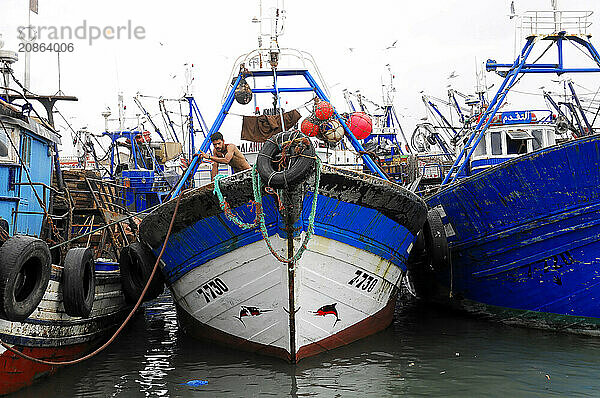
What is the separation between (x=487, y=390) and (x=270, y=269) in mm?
2978

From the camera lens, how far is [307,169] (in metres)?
6.96

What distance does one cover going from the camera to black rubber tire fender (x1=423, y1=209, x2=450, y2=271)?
398 inches

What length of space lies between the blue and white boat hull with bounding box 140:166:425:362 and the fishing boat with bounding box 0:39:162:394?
3.23ft

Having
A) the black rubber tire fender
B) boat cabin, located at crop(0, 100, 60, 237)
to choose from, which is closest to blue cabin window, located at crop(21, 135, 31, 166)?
boat cabin, located at crop(0, 100, 60, 237)

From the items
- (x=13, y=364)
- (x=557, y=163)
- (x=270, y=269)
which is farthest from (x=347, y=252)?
(x=13, y=364)

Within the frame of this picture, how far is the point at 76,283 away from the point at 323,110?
426 cm

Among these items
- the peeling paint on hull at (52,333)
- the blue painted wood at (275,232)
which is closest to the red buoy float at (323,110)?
the blue painted wood at (275,232)

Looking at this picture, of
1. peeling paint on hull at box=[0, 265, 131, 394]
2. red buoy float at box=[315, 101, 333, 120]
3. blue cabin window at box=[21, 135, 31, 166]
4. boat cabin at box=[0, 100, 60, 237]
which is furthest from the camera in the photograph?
red buoy float at box=[315, 101, 333, 120]

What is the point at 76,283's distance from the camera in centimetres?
736

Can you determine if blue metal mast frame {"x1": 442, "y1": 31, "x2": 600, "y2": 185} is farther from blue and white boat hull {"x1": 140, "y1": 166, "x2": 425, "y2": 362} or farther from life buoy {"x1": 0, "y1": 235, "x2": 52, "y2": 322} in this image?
life buoy {"x1": 0, "y1": 235, "x2": 52, "y2": 322}

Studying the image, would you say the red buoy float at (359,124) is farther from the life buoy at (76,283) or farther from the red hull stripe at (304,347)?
the life buoy at (76,283)

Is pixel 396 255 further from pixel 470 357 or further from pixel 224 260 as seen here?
pixel 224 260

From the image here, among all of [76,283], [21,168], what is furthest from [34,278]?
[21,168]

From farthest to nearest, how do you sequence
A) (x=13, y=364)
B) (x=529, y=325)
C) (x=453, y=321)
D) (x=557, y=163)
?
(x=453, y=321) → (x=529, y=325) → (x=557, y=163) → (x=13, y=364)
